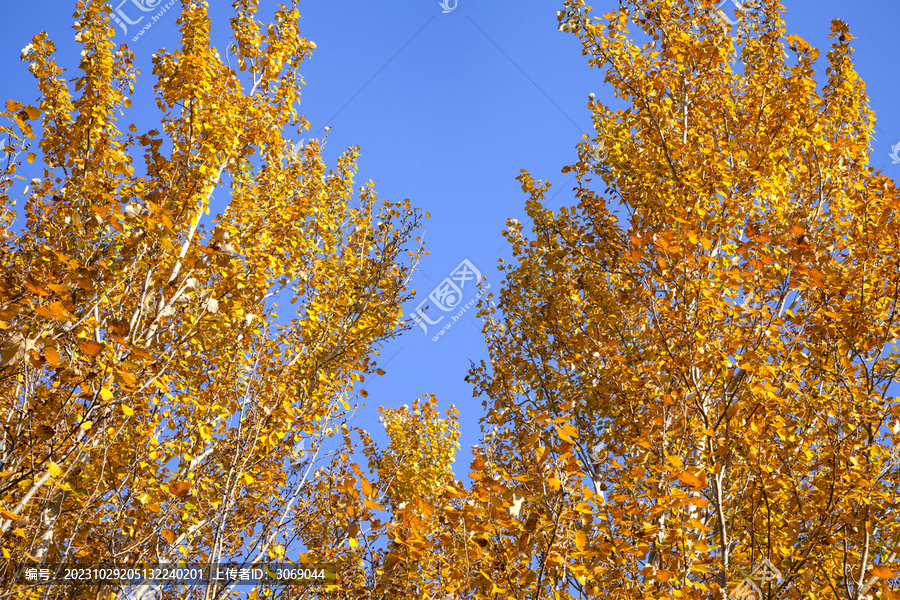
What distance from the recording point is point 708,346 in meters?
3.37

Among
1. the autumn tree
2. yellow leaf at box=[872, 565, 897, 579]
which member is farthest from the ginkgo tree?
yellow leaf at box=[872, 565, 897, 579]

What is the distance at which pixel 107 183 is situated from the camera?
15.0 feet

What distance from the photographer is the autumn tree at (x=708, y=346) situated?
303 cm

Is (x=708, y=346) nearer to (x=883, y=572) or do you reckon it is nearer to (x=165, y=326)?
(x=883, y=572)

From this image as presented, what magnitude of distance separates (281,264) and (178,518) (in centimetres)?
254

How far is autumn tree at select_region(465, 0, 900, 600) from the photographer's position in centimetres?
303

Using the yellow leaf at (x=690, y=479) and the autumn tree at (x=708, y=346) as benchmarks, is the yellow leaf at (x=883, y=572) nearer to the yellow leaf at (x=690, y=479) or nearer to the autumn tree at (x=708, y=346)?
the autumn tree at (x=708, y=346)

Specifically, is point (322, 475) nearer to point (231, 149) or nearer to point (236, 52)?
point (231, 149)

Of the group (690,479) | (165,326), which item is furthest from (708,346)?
(165,326)

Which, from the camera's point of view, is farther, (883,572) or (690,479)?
(883,572)

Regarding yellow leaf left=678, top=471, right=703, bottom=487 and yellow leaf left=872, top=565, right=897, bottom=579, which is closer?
yellow leaf left=678, top=471, right=703, bottom=487

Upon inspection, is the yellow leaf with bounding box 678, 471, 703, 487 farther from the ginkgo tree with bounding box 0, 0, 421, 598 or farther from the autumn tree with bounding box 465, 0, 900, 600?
the ginkgo tree with bounding box 0, 0, 421, 598

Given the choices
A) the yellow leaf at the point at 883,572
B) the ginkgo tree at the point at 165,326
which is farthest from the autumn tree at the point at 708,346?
the ginkgo tree at the point at 165,326

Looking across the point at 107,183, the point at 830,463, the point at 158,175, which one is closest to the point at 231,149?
the point at 158,175
